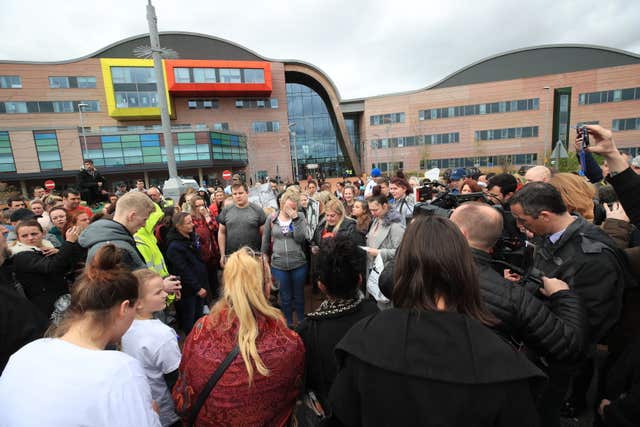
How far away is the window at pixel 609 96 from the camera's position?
116 ft

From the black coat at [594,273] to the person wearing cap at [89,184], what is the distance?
992 centimetres

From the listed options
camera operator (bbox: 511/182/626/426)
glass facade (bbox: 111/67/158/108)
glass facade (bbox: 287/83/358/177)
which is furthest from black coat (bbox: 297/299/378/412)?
glass facade (bbox: 287/83/358/177)

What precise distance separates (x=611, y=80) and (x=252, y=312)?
173 ft

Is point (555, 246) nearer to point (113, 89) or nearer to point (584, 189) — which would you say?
point (584, 189)

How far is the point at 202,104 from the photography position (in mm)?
41406

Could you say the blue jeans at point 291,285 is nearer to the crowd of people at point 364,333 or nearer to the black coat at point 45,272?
the crowd of people at point 364,333

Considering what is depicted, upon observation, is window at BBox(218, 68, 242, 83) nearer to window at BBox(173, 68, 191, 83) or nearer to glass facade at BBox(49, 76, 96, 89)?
window at BBox(173, 68, 191, 83)

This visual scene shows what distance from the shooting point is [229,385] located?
146 cm

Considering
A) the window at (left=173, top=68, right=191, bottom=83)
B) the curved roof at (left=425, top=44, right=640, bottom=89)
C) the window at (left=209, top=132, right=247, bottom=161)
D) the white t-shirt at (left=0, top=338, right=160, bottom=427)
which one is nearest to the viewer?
the white t-shirt at (left=0, top=338, right=160, bottom=427)

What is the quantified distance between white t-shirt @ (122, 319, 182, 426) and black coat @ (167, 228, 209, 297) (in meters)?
2.00

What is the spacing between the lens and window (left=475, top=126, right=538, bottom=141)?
128 feet

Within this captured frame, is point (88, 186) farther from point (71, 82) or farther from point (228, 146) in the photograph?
point (71, 82)

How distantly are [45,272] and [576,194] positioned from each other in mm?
4743

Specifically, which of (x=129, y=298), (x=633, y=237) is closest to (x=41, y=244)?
(x=129, y=298)
